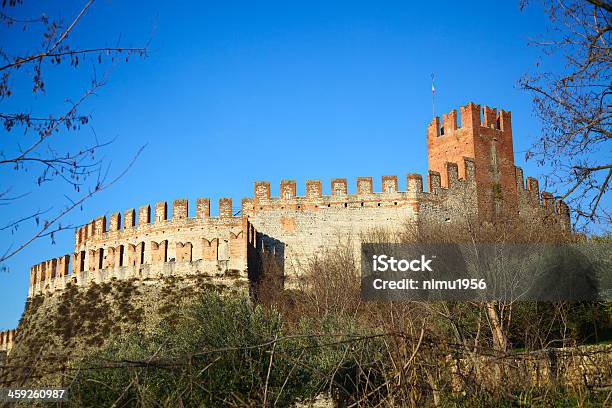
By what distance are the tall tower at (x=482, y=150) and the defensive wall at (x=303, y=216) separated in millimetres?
60

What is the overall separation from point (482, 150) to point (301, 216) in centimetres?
1018

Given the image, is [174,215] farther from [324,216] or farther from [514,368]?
[514,368]

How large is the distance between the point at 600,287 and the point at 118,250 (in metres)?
18.7

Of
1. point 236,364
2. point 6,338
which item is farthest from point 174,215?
point 236,364

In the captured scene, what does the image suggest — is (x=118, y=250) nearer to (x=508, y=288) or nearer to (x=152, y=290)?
(x=152, y=290)

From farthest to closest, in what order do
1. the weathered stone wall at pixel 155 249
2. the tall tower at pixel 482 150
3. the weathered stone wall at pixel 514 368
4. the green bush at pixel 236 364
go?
the tall tower at pixel 482 150
the weathered stone wall at pixel 155 249
the green bush at pixel 236 364
the weathered stone wall at pixel 514 368

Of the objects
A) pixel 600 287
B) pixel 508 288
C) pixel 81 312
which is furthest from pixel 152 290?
pixel 600 287

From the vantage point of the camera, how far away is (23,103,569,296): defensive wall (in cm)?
2892

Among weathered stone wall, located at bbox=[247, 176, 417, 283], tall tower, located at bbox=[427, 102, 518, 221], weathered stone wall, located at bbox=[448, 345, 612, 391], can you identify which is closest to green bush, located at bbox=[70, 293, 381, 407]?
weathered stone wall, located at bbox=[448, 345, 612, 391]

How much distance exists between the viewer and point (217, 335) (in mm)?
12164

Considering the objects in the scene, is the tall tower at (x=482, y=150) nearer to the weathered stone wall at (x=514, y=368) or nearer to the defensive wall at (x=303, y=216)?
the defensive wall at (x=303, y=216)

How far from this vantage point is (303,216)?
3047cm

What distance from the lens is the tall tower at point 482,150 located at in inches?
1289

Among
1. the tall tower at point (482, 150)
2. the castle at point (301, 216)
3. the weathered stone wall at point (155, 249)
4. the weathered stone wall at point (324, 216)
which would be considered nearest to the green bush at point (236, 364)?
the weathered stone wall at point (155, 249)
